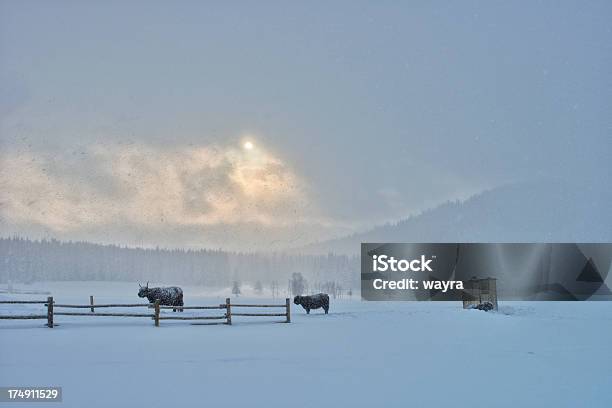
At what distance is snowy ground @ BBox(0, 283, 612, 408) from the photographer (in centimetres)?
944

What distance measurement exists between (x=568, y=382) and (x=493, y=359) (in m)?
2.75

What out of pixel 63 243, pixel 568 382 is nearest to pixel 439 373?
pixel 568 382

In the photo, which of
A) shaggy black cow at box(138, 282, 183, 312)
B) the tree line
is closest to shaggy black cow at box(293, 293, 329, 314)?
shaggy black cow at box(138, 282, 183, 312)

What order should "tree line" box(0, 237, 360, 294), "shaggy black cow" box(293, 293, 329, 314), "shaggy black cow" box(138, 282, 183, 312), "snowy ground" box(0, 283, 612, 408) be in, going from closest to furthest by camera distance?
"snowy ground" box(0, 283, 612, 408), "shaggy black cow" box(138, 282, 183, 312), "shaggy black cow" box(293, 293, 329, 314), "tree line" box(0, 237, 360, 294)

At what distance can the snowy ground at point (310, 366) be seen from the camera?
9.44 metres

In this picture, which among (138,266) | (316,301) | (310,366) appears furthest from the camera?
(138,266)

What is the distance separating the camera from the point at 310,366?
1213 centimetres

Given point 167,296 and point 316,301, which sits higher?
point 167,296

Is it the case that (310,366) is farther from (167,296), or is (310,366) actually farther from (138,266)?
(138,266)

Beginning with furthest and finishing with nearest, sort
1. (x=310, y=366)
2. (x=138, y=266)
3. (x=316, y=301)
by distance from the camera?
(x=138, y=266)
(x=316, y=301)
(x=310, y=366)

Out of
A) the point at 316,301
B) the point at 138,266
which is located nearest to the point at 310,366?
the point at 316,301

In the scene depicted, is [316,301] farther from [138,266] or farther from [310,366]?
[138,266]

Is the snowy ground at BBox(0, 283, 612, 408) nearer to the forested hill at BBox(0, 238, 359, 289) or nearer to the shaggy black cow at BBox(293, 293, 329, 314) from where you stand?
the shaggy black cow at BBox(293, 293, 329, 314)

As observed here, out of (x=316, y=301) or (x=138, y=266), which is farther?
(x=138, y=266)
